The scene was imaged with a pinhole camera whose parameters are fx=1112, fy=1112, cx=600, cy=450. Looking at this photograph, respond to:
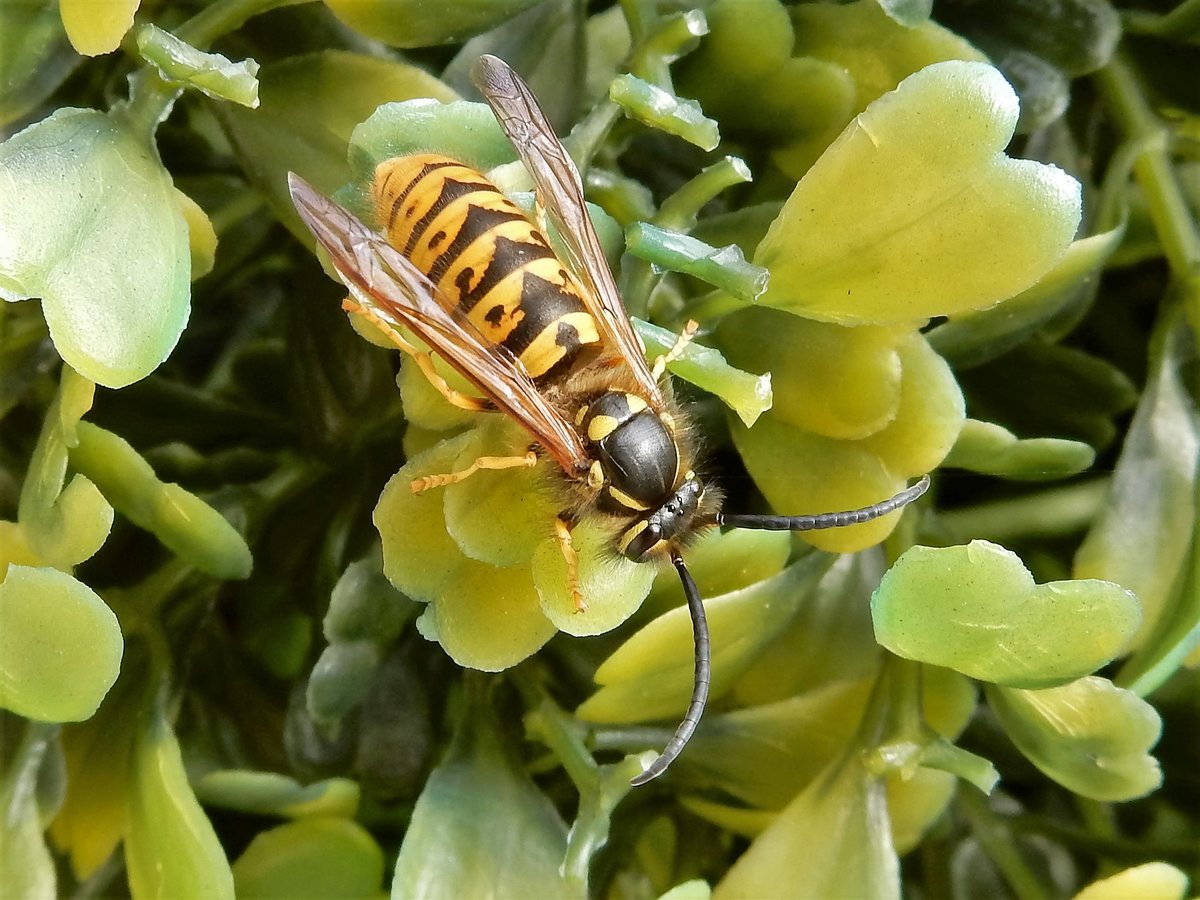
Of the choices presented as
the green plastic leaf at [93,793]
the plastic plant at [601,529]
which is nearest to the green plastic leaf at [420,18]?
the plastic plant at [601,529]

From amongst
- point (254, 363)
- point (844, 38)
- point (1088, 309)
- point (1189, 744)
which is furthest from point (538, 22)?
point (1189, 744)

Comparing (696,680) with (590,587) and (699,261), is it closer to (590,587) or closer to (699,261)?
(590,587)

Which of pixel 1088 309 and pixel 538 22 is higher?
pixel 538 22

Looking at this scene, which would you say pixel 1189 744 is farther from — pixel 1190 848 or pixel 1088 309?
pixel 1088 309

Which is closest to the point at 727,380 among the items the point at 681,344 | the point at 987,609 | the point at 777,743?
the point at 681,344

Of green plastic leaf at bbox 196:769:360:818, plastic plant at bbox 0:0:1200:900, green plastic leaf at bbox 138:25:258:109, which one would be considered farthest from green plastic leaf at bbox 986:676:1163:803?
green plastic leaf at bbox 138:25:258:109

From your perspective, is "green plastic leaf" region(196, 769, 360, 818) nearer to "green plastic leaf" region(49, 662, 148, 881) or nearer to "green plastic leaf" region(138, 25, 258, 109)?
"green plastic leaf" region(49, 662, 148, 881)
